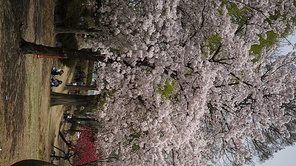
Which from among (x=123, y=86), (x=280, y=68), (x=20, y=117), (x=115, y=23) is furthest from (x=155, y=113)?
(x=280, y=68)

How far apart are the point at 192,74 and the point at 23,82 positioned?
6500mm

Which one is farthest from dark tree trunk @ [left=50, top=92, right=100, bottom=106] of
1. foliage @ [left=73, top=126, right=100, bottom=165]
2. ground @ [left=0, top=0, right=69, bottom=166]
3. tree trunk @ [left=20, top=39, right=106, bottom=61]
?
foliage @ [left=73, top=126, right=100, bottom=165]

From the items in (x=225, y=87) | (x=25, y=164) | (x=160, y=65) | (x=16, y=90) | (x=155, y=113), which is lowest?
(x=25, y=164)

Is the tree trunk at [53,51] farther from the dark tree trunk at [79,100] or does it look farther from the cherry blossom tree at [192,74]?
the dark tree trunk at [79,100]

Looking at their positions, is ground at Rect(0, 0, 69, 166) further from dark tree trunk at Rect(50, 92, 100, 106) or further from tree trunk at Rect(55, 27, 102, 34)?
dark tree trunk at Rect(50, 92, 100, 106)

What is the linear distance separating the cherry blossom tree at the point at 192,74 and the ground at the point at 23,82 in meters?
2.94

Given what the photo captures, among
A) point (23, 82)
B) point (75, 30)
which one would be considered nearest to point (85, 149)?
point (75, 30)

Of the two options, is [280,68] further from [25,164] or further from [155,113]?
[25,164]

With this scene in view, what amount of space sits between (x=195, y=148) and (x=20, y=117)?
23.8ft

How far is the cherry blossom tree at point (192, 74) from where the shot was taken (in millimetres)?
9898

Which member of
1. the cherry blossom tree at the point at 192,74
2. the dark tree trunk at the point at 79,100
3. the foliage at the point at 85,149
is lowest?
the foliage at the point at 85,149

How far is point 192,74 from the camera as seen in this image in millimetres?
10070

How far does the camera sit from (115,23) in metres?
11.1

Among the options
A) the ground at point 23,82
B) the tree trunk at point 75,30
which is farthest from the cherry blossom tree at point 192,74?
the ground at point 23,82
